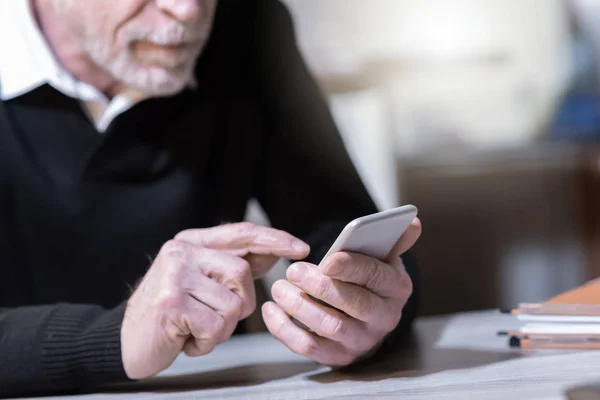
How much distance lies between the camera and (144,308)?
2.12ft

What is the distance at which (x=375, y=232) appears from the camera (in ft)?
1.84

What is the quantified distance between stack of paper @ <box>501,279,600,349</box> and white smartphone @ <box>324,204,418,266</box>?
17cm

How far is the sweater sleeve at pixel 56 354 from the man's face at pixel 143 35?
0.38m

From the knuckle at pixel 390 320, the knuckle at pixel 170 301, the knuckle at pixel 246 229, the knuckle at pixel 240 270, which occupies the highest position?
the knuckle at pixel 246 229

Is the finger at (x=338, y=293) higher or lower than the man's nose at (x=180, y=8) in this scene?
lower

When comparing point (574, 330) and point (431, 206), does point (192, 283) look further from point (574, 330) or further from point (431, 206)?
point (431, 206)

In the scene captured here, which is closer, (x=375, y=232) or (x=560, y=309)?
(x=375, y=232)

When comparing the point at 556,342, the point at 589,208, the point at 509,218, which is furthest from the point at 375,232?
the point at 589,208

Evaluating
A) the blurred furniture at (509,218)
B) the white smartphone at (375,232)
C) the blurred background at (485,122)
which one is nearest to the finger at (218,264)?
the white smartphone at (375,232)

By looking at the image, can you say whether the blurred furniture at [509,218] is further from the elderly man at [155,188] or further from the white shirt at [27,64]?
the white shirt at [27,64]

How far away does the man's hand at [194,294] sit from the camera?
2.07 feet

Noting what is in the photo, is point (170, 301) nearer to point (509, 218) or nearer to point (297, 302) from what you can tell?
point (297, 302)

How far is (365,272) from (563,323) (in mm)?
209

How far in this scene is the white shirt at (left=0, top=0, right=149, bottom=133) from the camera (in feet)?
3.14
